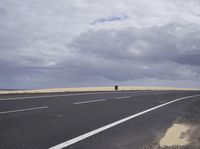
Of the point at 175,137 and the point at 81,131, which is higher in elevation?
the point at 81,131

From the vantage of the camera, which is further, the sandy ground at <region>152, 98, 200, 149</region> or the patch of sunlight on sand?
the patch of sunlight on sand

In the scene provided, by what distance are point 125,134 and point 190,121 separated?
3595 mm

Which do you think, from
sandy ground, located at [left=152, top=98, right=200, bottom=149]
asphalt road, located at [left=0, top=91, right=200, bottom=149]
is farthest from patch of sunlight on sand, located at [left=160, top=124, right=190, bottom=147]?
asphalt road, located at [left=0, top=91, right=200, bottom=149]

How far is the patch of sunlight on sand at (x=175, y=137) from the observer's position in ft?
26.3

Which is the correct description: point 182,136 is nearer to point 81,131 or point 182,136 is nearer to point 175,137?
point 175,137

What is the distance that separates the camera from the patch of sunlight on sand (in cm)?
801

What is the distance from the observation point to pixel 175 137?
28.7 ft

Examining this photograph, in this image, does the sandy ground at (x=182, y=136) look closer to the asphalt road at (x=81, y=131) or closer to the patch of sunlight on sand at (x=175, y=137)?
the patch of sunlight on sand at (x=175, y=137)

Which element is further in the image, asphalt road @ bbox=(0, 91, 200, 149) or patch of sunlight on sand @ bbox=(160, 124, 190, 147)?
patch of sunlight on sand @ bbox=(160, 124, 190, 147)

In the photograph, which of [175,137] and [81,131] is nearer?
[175,137]

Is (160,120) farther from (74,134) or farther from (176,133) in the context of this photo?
Result: (74,134)

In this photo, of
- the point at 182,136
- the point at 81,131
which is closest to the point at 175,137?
the point at 182,136

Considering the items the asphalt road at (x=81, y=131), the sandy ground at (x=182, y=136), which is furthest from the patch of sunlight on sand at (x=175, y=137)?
the asphalt road at (x=81, y=131)

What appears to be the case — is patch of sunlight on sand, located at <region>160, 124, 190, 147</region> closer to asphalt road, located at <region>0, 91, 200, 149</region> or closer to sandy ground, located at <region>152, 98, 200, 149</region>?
sandy ground, located at <region>152, 98, 200, 149</region>
